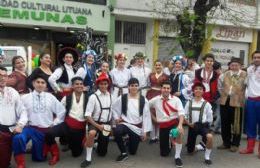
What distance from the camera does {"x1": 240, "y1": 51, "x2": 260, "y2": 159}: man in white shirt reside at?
7605 mm

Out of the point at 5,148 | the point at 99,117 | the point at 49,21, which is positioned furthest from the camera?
the point at 49,21

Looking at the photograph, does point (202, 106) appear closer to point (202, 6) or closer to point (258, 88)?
point (258, 88)

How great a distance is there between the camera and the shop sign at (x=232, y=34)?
25.5 meters

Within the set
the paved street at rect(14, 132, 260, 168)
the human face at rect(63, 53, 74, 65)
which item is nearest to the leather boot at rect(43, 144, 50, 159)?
the paved street at rect(14, 132, 260, 168)

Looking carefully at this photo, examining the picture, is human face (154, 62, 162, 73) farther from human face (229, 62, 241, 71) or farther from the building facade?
the building facade

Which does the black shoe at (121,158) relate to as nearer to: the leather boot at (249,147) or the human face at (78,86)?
the human face at (78,86)

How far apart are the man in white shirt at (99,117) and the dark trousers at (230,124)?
2257 mm

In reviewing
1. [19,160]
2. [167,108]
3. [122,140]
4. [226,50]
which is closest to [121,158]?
[122,140]

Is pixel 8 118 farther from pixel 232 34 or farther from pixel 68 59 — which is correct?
pixel 232 34

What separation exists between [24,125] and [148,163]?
7.01ft

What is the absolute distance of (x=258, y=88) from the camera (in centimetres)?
760

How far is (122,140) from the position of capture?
7.23 meters

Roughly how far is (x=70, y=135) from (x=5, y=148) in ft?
3.94

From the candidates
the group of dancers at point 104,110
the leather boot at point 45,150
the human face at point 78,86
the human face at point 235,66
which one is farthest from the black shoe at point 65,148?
the human face at point 235,66
